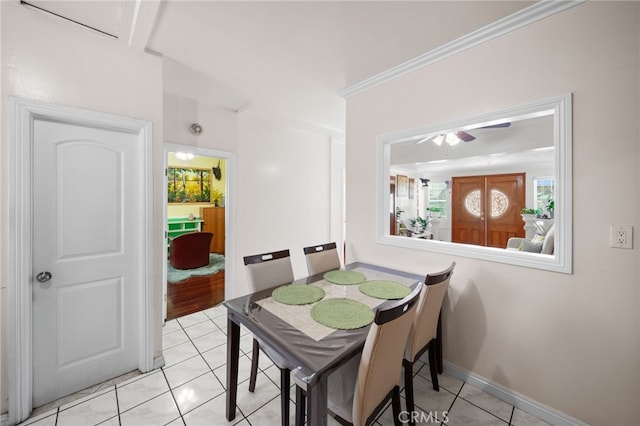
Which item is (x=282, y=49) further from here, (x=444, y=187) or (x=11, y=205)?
(x=444, y=187)

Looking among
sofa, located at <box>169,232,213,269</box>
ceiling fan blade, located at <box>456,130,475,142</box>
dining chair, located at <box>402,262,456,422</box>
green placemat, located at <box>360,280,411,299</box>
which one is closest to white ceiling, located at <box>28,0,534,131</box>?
dining chair, located at <box>402,262,456,422</box>

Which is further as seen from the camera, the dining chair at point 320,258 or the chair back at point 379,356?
the dining chair at point 320,258

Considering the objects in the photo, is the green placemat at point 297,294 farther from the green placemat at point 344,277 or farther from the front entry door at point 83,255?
the front entry door at point 83,255

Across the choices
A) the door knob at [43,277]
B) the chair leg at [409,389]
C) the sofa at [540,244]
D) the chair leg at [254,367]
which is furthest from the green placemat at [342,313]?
the door knob at [43,277]

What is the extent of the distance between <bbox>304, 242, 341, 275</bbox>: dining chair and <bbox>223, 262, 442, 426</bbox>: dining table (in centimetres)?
34

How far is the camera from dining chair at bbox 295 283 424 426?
1054 mm

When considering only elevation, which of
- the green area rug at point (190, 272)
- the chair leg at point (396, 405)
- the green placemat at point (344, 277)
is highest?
the green placemat at point (344, 277)

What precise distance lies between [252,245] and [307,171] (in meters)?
1.55

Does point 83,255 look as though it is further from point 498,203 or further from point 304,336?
point 498,203

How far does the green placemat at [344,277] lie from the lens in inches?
78.8

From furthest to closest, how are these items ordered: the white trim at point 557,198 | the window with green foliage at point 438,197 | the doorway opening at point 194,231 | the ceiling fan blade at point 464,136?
the window with green foliage at point 438,197 → the ceiling fan blade at point 464,136 → the doorway opening at point 194,231 → the white trim at point 557,198

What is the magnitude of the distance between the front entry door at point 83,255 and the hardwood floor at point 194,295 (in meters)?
1.13

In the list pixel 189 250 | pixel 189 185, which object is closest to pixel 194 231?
pixel 189 185

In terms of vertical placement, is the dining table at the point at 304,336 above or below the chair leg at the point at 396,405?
above
